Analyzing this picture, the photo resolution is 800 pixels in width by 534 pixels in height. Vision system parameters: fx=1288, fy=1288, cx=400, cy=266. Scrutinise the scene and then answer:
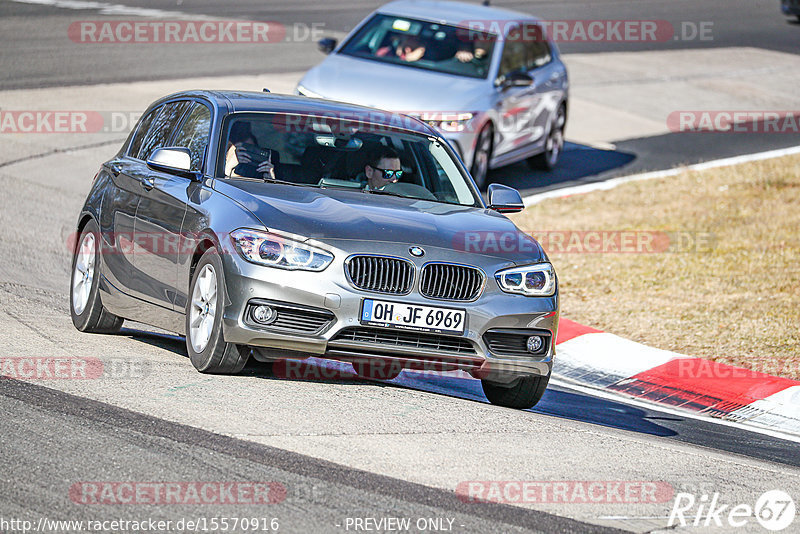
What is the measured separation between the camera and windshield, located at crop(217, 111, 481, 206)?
801 cm

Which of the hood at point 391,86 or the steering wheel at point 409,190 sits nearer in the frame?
the steering wheel at point 409,190

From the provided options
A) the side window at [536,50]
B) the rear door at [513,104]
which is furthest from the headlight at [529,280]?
the side window at [536,50]

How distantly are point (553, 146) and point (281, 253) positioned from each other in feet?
37.2

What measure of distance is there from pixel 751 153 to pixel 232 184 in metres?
14.0

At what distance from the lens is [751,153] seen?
65.6 feet

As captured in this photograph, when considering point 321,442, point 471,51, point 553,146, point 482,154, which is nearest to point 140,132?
point 321,442

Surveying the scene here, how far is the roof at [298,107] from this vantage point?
8352 millimetres

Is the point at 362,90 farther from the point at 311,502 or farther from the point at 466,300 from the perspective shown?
the point at 311,502

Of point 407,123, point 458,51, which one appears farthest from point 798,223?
point 407,123

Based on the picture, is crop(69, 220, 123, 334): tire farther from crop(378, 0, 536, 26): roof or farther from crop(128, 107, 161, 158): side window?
crop(378, 0, 536, 26): roof

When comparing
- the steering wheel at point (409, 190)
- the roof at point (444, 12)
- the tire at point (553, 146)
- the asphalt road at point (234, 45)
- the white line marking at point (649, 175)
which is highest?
the roof at point (444, 12)

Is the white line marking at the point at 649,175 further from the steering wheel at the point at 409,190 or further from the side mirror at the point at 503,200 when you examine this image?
the steering wheel at the point at 409,190

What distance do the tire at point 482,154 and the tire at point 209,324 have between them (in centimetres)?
771

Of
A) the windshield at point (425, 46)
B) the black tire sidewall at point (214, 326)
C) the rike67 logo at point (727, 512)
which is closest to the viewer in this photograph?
the rike67 logo at point (727, 512)
